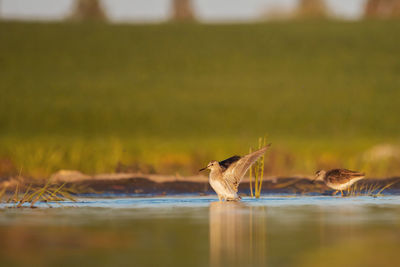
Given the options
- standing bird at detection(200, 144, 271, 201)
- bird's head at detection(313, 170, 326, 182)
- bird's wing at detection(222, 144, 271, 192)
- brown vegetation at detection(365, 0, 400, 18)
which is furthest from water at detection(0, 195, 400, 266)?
brown vegetation at detection(365, 0, 400, 18)

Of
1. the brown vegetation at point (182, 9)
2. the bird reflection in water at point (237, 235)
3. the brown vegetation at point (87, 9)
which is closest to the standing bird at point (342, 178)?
the bird reflection in water at point (237, 235)

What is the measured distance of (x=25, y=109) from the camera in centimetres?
3638

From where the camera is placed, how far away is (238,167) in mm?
12750

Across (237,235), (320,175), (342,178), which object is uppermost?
(320,175)

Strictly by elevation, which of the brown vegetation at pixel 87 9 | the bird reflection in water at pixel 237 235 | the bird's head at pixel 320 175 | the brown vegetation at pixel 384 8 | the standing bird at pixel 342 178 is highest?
the brown vegetation at pixel 87 9

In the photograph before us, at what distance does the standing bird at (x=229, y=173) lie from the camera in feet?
40.5

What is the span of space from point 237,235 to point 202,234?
347mm

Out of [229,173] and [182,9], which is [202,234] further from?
[182,9]

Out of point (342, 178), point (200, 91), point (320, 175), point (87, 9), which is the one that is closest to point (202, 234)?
point (342, 178)

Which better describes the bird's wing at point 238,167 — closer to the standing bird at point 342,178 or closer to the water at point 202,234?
the water at point 202,234

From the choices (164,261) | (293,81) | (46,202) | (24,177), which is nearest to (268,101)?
(293,81)

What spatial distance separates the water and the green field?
25.1ft

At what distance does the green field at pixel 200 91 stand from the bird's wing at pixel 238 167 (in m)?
6.08

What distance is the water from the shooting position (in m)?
6.78
